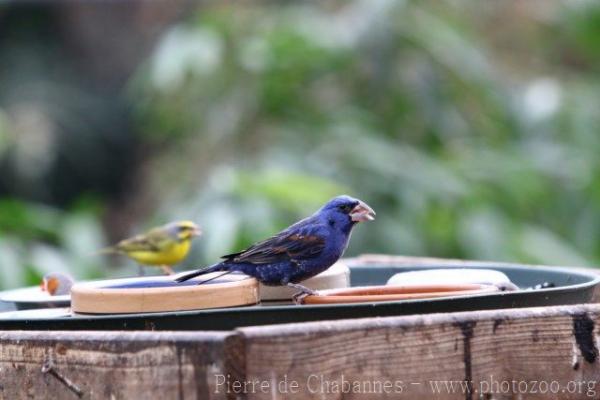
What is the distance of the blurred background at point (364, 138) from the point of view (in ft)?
19.8

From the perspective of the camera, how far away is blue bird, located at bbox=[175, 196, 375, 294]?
3.39 meters

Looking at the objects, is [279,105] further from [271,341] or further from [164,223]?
[271,341]

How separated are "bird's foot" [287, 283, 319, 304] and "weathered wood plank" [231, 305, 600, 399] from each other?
62 centimetres

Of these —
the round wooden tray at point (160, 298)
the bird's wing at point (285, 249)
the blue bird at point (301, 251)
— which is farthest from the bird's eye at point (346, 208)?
the round wooden tray at point (160, 298)

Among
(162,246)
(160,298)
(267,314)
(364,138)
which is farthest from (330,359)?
(364,138)

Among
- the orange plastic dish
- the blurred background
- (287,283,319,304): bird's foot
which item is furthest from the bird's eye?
the blurred background

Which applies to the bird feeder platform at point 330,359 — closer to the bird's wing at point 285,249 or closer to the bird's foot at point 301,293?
the bird's foot at point 301,293

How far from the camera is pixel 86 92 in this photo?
11.3 m

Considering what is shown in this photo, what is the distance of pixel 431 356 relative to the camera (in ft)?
8.18

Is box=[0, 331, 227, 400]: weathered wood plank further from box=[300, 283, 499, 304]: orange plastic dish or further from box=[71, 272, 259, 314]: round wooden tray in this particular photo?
box=[300, 283, 499, 304]: orange plastic dish

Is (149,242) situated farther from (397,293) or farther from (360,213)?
(397,293)

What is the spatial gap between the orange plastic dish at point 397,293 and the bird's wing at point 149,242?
9.57ft

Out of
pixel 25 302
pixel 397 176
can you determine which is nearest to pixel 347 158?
pixel 397 176

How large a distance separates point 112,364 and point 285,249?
47.7 inches
